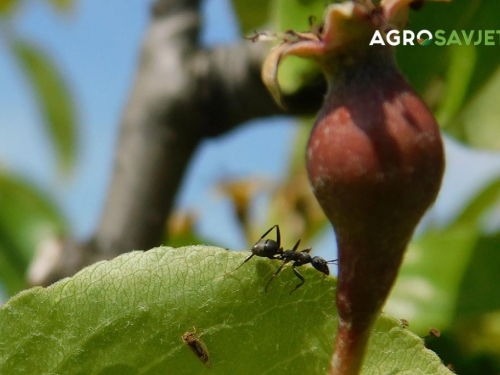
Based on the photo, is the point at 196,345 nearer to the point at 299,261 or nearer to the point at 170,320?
the point at 170,320

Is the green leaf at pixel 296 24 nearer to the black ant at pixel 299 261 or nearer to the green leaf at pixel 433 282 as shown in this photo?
the black ant at pixel 299 261

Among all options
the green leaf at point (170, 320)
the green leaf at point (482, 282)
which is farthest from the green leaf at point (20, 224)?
the green leaf at point (170, 320)

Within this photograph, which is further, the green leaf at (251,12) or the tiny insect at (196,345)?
the green leaf at (251,12)

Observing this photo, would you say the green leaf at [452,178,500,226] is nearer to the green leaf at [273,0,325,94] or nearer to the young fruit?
the green leaf at [273,0,325,94]

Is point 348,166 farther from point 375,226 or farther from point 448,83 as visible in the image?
point 448,83

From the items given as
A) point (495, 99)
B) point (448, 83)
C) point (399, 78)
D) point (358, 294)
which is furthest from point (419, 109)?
point (495, 99)

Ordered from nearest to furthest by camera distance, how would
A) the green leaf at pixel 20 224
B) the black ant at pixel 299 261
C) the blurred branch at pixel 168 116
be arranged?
the black ant at pixel 299 261
the blurred branch at pixel 168 116
the green leaf at pixel 20 224

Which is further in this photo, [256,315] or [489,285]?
[489,285]
